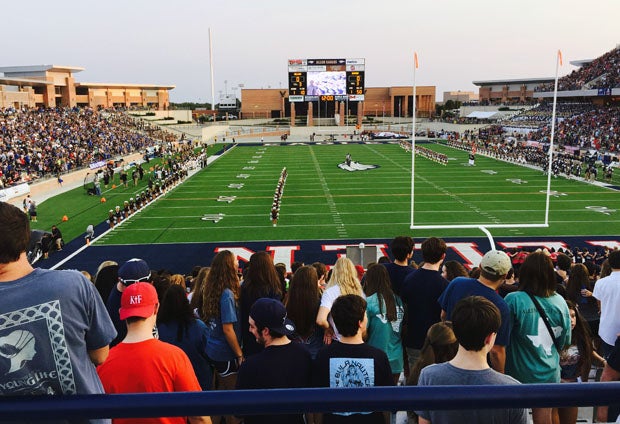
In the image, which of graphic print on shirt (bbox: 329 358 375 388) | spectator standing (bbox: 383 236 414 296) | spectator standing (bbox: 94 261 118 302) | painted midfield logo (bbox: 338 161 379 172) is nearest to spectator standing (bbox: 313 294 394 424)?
graphic print on shirt (bbox: 329 358 375 388)

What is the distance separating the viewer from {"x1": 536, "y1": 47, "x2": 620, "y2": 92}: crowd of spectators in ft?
164

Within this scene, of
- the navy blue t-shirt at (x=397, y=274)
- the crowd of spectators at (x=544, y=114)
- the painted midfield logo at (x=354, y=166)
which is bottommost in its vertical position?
the painted midfield logo at (x=354, y=166)

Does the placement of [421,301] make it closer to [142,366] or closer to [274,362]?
[274,362]

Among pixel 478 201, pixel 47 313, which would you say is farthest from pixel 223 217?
pixel 47 313

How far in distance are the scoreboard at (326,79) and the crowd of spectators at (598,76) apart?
23079mm

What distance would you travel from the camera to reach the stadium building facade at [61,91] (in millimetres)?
47562

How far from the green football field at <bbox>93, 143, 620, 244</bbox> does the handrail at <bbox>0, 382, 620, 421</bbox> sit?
15.7 meters

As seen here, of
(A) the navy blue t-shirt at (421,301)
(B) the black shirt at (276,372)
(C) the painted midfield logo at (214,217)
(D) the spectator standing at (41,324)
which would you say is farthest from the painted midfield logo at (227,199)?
(D) the spectator standing at (41,324)

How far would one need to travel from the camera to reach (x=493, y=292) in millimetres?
3621

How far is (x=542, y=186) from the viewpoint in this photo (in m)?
26.4

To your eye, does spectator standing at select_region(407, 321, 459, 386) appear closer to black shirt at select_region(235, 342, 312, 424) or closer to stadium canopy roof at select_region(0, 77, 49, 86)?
black shirt at select_region(235, 342, 312, 424)

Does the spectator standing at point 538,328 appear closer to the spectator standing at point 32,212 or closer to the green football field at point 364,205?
the green football field at point 364,205

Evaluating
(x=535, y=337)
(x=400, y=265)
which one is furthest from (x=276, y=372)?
(x=400, y=265)

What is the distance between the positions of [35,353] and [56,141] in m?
38.4
